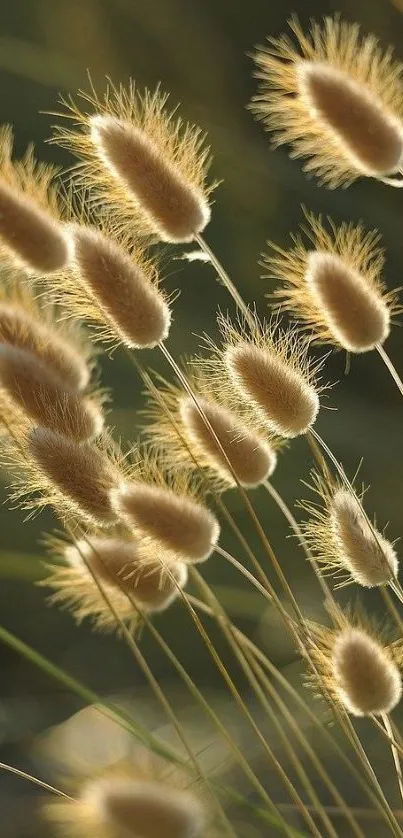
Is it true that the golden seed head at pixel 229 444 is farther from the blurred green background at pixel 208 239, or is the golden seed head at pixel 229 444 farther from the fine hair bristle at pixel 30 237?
the blurred green background at pixel 208 239

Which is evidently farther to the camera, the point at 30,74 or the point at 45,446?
the point at 30,74

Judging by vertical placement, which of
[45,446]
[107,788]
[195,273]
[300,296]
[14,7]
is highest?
[14,7]

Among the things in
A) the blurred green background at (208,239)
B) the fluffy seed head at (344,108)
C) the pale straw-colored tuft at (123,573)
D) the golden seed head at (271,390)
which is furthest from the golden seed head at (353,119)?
the blurred green background at (208,239)

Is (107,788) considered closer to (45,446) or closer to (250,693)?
(45,446)

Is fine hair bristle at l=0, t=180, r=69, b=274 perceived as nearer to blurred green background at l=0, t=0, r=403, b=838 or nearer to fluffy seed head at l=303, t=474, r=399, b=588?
fluffy seed head at l=303, t=474, r=399, b=588

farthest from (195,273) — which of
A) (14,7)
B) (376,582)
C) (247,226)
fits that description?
(376,582)

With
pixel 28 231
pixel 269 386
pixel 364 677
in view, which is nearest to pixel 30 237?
pixel 28 231

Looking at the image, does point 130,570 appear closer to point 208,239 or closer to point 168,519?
point 168,519
